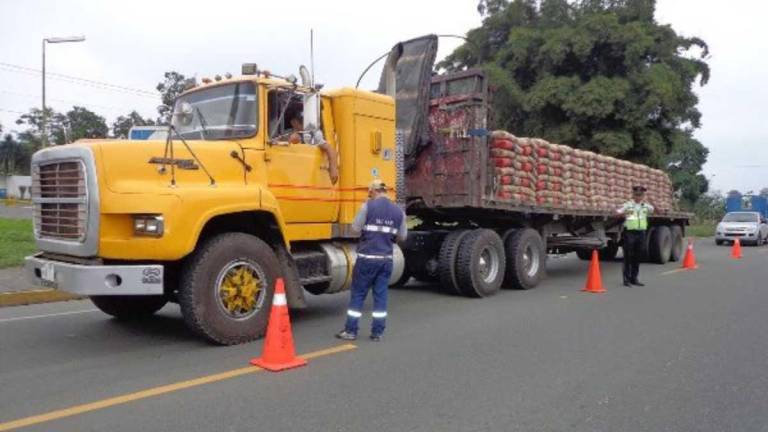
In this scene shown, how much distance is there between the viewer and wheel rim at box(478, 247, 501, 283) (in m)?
10.2

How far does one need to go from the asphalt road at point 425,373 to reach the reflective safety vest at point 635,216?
314 cm

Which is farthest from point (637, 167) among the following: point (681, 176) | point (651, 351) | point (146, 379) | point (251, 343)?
point (681, 176)

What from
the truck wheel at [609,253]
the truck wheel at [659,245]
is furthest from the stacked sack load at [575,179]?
the truck wheel at [609,253]

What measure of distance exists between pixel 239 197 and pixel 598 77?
2357 centimetres

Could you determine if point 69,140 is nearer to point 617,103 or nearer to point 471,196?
point 471,196

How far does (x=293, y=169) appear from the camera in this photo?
7254mm

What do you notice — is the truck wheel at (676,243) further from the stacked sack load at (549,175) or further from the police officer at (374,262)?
the police officer at (374,262)

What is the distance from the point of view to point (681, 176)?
49906 mm

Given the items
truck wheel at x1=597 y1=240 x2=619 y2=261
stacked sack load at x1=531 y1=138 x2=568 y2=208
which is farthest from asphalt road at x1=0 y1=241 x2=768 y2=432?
truck wheel at x1=597 y1=240 x2=619 y2=261

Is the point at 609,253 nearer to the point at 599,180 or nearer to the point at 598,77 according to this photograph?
the point at 599,180

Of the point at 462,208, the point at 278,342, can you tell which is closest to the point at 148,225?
the point at 278,342

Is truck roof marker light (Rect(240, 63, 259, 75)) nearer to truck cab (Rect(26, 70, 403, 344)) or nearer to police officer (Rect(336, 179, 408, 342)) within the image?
truck cab (Rect(26, 70, 403, 344))

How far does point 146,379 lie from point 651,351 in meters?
4.61

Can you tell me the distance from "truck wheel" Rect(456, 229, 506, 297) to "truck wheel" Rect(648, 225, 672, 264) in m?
7.68
